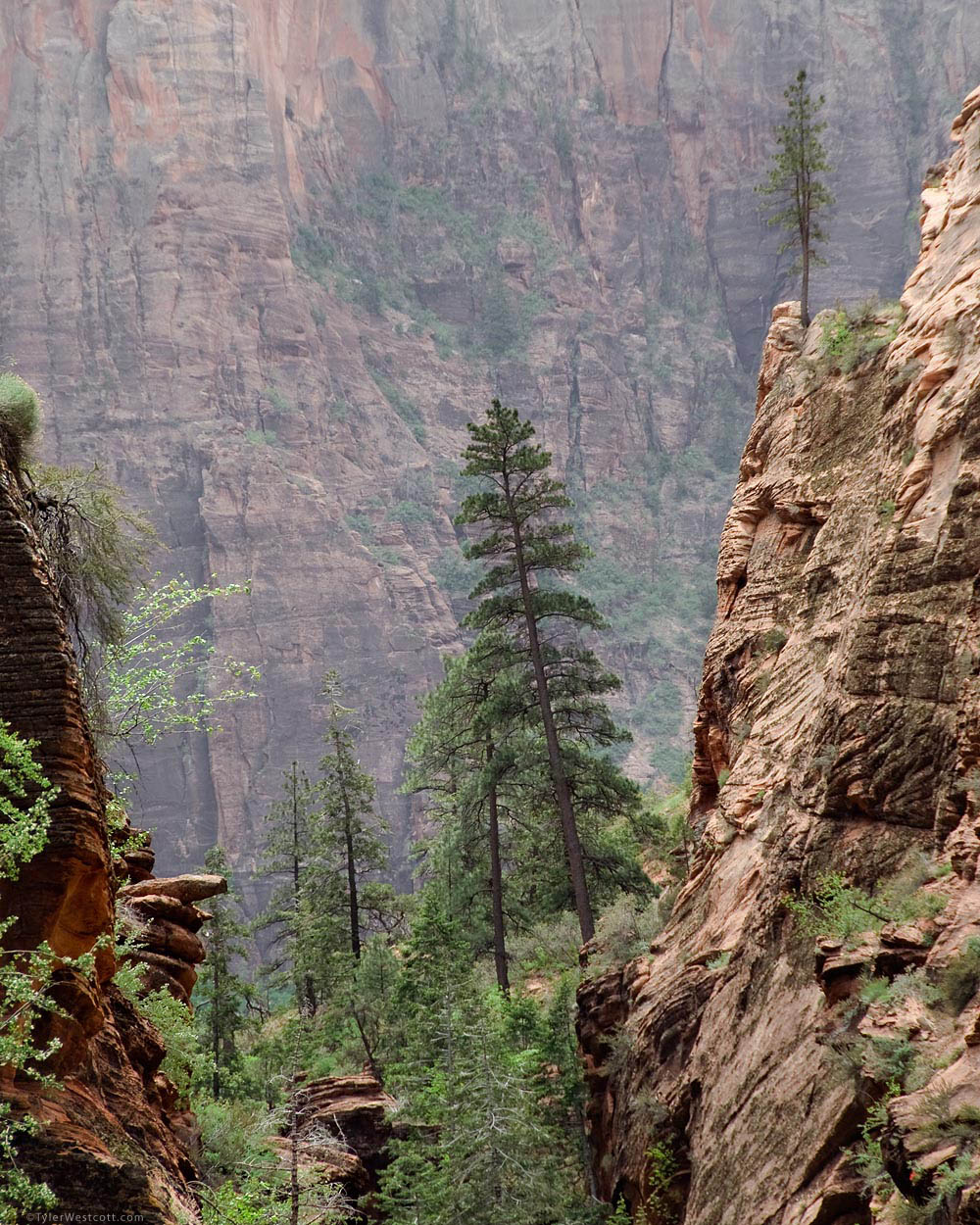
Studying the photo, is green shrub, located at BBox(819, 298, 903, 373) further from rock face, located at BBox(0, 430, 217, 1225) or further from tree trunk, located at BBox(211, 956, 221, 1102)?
tree trunk, located at BBox(211, 956, 221, 1102)

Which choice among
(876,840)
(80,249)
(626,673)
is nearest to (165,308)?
(80,249)

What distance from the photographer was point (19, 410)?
9.28 meters

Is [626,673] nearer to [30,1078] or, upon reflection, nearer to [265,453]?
[265,453]

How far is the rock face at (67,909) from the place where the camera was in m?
7.59

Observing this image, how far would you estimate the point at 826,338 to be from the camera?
17.1m

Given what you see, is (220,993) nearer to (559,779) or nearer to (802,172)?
(559,779)

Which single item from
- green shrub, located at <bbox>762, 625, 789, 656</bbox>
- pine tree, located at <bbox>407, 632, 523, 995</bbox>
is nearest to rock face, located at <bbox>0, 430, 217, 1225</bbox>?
green shrub, located at <bbox>762, 625, 789, 656</bbox>

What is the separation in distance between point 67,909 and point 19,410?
157 inches

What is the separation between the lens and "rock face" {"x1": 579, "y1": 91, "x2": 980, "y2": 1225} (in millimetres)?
8680

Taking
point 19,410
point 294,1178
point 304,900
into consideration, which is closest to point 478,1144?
point 294,1178

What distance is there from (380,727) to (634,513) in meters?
36.7

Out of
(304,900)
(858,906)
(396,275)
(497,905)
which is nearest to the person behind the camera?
(858,906)

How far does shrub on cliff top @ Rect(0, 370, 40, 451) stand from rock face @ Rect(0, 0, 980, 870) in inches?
2774

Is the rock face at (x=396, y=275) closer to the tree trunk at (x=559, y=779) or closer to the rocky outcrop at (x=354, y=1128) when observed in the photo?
the rocky outcrop at (x=354, y=1128)
